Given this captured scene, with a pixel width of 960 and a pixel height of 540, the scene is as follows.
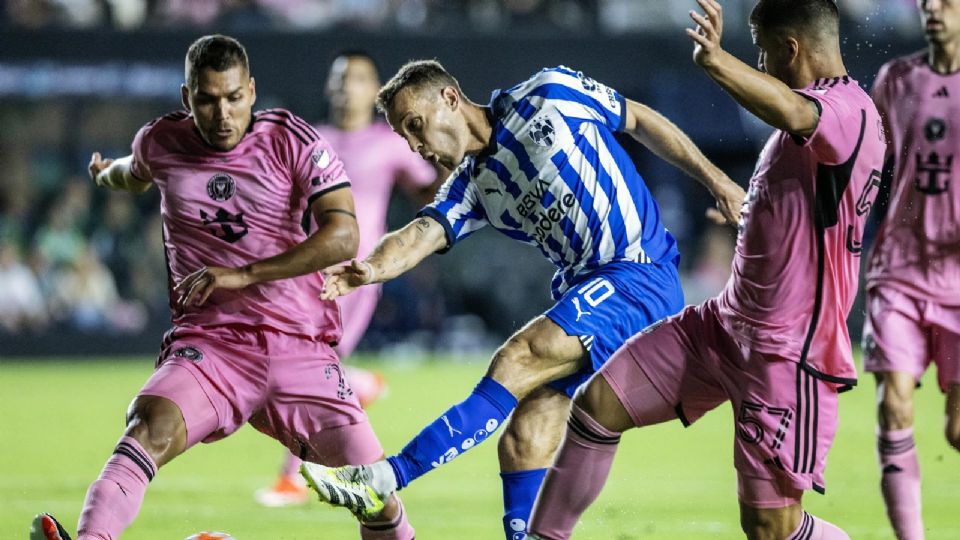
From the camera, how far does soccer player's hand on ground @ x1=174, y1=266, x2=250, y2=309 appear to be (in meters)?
5.47

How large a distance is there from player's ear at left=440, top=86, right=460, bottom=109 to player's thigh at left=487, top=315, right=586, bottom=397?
0.94 meters

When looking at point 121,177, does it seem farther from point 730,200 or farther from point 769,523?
point 769,523

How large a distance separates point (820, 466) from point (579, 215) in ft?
4.80

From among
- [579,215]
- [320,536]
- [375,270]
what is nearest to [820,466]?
[579,215]

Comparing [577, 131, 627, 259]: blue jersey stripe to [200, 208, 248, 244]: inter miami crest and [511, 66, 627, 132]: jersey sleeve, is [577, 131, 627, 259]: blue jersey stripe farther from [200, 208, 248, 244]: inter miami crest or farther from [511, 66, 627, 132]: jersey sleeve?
[200, 208, 248, 244]: inter miami crest

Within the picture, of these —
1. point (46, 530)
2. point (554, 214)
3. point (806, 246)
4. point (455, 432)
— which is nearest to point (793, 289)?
point (806, 246)

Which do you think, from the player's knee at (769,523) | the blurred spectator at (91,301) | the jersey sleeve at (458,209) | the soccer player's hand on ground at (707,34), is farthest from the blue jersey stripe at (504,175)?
the blurred spectator at (91,301)

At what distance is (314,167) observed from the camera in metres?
5.87

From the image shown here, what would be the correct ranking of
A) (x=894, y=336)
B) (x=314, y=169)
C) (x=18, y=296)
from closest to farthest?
(x=314, y=169) < (x=894, y=336) < (x=18, y=296)

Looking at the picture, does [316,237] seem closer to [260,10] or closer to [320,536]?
[320,536]

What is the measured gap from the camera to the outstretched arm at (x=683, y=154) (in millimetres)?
5719

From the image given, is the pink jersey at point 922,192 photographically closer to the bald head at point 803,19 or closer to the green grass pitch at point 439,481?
the green grass pitch at point 439,481

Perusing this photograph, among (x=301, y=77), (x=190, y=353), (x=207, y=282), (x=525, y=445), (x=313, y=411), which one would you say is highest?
(x=301, y=77)

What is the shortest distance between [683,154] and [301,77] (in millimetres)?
14980
